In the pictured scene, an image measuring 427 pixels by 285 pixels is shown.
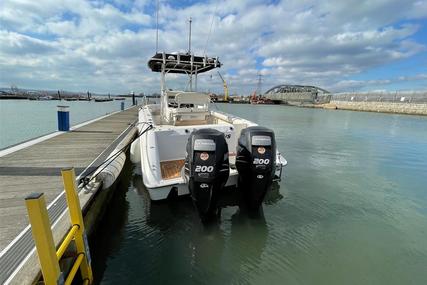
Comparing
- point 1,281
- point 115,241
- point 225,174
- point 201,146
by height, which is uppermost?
point 201,146

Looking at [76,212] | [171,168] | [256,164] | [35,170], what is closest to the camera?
[76,212]

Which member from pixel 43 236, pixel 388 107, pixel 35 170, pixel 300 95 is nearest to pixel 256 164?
pixel 43 236

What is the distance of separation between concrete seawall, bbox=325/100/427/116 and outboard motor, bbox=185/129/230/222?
4339 centimetres

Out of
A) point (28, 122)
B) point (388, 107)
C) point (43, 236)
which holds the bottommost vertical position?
point (28, 122)

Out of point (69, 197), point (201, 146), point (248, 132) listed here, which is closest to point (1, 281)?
point (69, 197)

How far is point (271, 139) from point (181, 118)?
3.39 m

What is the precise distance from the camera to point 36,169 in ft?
14.2

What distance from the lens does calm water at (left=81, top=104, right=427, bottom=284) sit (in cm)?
295

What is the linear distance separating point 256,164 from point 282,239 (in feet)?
3.87

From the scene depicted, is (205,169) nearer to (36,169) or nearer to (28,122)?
(36,169)

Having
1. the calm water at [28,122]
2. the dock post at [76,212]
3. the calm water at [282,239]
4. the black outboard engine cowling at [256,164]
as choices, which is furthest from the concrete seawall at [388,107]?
the dock post at [76,212]

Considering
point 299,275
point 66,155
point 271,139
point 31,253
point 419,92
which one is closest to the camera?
point 31,253

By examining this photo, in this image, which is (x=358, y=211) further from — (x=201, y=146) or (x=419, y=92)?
(x=419, y=92)

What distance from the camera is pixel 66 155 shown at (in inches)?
213
